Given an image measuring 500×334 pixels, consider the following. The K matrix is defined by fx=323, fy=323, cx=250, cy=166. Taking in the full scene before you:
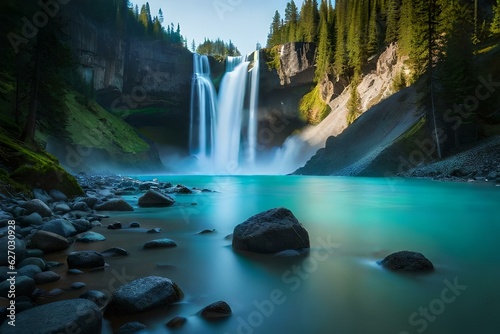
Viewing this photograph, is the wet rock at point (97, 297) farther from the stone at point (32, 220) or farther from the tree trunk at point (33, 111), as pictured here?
the tree trunk at point (33, 111)

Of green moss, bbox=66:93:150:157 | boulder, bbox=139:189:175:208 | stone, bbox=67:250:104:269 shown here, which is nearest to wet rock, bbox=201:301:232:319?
stone, bbox=67:250:104:269

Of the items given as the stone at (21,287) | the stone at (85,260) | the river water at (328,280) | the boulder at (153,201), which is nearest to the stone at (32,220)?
the river water at (328,280)

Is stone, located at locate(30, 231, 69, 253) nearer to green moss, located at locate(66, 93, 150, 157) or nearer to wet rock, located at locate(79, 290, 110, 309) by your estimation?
wet rock, located at locate(79, 290, 110, 309)

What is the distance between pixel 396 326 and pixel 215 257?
12.5 feet

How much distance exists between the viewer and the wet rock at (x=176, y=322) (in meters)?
3.60

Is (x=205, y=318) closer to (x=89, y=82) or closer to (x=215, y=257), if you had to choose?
(x=215, y=257)

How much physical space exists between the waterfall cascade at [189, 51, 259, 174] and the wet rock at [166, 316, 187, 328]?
6772 centimetres

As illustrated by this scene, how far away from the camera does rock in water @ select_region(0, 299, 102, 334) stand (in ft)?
9.68

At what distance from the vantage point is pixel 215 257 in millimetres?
6629

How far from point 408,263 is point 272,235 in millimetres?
2596

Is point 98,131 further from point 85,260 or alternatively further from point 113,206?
point 85,260

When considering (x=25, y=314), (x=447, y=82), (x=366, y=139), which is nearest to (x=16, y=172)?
(x=25, y=314)

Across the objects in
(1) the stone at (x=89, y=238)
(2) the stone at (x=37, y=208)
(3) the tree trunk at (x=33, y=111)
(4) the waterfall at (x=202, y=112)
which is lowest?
(1) the stone at (x=89, y=238)

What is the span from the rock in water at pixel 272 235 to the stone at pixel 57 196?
330 inches
